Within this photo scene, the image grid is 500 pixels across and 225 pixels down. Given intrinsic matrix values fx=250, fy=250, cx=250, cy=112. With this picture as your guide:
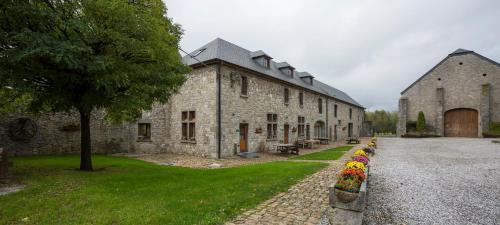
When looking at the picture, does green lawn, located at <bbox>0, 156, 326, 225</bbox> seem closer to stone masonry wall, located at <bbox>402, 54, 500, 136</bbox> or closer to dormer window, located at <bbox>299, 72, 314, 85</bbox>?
dormer window, located at <bbox>299, 72, 314, 85</bbox>

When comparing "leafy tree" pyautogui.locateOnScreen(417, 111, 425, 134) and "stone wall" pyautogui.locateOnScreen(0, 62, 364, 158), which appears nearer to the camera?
"stone wall" pyautogui.locateOnScreen(0, 62, 364, 158)

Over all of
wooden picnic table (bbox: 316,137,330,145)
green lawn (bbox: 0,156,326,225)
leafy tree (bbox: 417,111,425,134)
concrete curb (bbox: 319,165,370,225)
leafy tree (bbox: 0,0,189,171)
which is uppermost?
leafy tree (bbox: 0,0,189,171)

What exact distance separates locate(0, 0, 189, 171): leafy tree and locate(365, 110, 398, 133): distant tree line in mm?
48576

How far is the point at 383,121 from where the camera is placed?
51.4 metres

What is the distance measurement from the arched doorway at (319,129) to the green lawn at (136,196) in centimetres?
1812

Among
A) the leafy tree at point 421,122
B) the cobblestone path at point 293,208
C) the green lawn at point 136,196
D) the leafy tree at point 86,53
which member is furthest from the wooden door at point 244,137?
the leafy tree at point 421,122

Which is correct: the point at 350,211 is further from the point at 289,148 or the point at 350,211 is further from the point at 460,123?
the point at 460,123

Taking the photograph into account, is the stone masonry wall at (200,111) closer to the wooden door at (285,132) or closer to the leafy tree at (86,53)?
the leafy tree at (86,53)

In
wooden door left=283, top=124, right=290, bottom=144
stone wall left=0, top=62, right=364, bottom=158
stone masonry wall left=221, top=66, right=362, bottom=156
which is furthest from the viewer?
wooden door left=283, top=124, right=290, bottom=144

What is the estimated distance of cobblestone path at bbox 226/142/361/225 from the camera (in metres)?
4.47

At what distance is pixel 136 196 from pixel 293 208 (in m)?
3.58

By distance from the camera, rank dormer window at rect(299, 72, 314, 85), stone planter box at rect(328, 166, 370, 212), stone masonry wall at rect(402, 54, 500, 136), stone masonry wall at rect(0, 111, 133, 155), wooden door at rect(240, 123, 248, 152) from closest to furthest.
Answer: stone planter box at rect(328, 166, 370, 212), stone masonry wall at rect(0, 111, 133, 155), wooden door at rect(240, 123, 248, 152), stone masonry wall at rect(402, 54, 500, 136), dormer window at rect(299, 72, 314, 85)

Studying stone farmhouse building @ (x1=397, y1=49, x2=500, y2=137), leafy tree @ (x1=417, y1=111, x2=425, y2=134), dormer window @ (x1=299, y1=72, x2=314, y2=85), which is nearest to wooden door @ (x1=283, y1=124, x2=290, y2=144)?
dormer window @ (x1=299, y1=72, x2=314, y2=85)

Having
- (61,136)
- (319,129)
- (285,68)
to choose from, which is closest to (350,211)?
(61,136)
